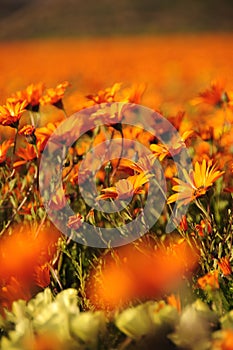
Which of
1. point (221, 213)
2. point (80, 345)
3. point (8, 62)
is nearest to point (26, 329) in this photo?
point (80, 345)

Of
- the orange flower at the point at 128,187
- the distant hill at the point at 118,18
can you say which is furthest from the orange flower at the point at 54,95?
the distant hill at the point at 118,18

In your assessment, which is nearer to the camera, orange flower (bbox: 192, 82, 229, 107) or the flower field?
the flower field

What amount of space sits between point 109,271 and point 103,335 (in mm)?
345

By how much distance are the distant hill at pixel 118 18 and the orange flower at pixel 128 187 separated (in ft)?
32.0

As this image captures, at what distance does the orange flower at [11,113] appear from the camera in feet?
3.95

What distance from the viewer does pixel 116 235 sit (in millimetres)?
1283

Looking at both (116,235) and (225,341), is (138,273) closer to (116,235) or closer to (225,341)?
(116,235)

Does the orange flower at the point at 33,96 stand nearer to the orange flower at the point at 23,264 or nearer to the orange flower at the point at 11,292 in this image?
the orange flower at the point at 23,264

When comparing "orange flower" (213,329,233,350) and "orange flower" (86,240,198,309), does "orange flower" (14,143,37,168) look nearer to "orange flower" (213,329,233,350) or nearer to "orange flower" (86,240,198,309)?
"orange flower" (86,240,198,309)

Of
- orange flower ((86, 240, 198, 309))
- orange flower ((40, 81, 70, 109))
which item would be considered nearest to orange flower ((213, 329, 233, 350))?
orange flower ((86, 240, 198, 309))

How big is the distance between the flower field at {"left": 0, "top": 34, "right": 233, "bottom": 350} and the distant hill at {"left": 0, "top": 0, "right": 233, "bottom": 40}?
9481 millimetres

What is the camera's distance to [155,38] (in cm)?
1063

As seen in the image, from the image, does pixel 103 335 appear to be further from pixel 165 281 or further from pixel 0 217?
pixel 0 217

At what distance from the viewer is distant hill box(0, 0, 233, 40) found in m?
12.0
